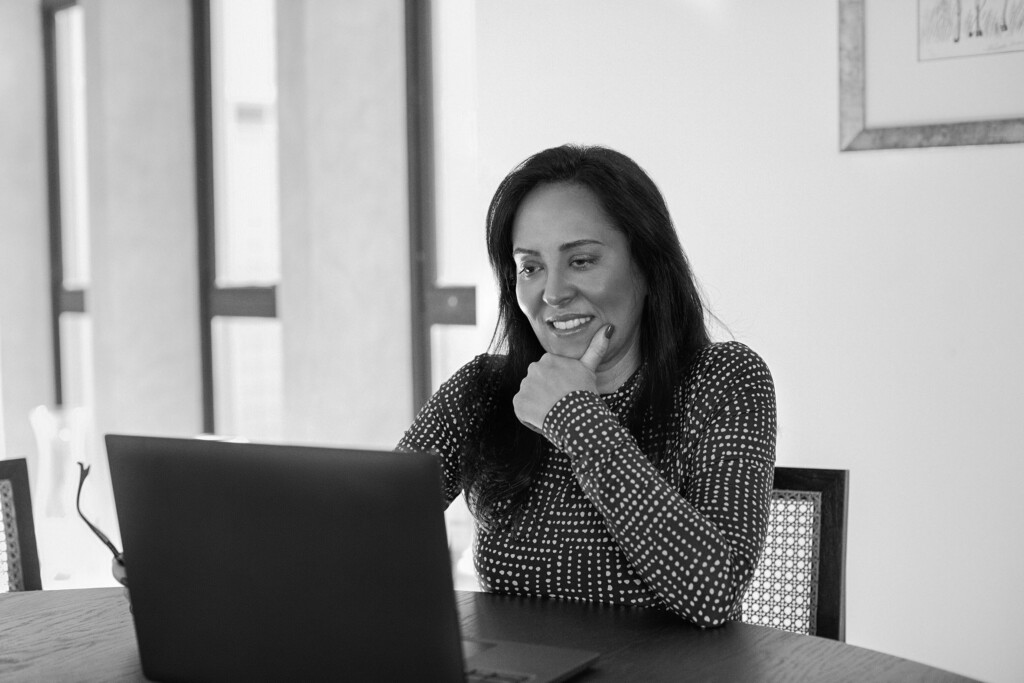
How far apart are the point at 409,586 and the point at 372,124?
290 cm

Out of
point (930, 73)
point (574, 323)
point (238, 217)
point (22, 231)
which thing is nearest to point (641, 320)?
point (574, 323)

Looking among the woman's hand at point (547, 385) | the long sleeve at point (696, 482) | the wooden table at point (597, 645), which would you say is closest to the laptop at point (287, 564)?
the wooden table at point (597, 645)

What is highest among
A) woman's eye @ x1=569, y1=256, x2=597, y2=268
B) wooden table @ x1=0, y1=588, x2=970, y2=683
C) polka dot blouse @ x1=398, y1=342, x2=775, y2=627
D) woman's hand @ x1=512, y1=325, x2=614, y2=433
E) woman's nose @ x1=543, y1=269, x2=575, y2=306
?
woman's eye @ x1=569, y1=256, x2=597, y2=268

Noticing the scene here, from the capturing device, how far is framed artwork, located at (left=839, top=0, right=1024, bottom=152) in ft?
7.18

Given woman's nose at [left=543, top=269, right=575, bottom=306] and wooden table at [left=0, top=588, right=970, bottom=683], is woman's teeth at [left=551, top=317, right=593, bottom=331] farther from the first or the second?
wooden table at [left=0, top=588, right=970, bottom=683]

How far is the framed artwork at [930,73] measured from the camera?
2.19m

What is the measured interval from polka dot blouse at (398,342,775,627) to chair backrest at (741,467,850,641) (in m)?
0.09

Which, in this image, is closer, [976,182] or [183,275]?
[976,182]

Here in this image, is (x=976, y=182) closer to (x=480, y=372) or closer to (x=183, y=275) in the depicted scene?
(x=480, y=372)

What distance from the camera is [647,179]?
5.57 ft

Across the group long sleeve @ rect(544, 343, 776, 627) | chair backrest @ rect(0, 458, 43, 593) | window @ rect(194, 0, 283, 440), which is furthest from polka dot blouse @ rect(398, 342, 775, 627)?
window @ rect(194, 0, 283, 440)

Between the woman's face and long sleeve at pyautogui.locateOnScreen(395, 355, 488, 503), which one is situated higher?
the woman's face

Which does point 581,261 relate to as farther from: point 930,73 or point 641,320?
point 930,73

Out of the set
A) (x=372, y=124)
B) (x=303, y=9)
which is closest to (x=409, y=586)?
(x=372, y=124)
